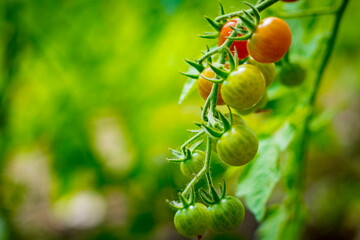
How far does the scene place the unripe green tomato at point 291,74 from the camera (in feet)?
3.18

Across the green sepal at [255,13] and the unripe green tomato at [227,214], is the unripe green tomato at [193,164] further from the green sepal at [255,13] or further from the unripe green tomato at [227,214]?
the green sepal at [255,13]

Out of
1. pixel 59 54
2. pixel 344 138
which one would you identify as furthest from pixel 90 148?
pixel 344 138

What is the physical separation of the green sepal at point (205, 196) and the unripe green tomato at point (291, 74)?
436mm

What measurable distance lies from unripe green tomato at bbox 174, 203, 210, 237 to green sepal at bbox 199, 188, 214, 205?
0.11ft

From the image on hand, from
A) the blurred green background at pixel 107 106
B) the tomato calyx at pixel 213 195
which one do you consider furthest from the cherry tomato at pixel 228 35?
the blurred green background at pixel 107 106

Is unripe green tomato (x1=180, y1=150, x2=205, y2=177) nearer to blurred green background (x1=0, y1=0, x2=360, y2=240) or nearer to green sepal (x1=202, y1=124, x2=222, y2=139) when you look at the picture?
green sepal (x1=202, y1=124, x2=222, y2=139)

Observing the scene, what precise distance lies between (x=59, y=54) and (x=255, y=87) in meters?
2.41

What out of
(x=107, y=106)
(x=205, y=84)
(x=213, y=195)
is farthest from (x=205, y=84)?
(x=107, y=106)

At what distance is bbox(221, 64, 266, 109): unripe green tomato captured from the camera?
587 millimetres

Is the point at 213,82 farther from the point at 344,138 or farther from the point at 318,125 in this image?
the point at 344,138

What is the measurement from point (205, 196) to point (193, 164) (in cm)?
8

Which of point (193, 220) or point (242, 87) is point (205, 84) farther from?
point (193, 220)

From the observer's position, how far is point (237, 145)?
595mm

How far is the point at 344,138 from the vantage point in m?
3.56
